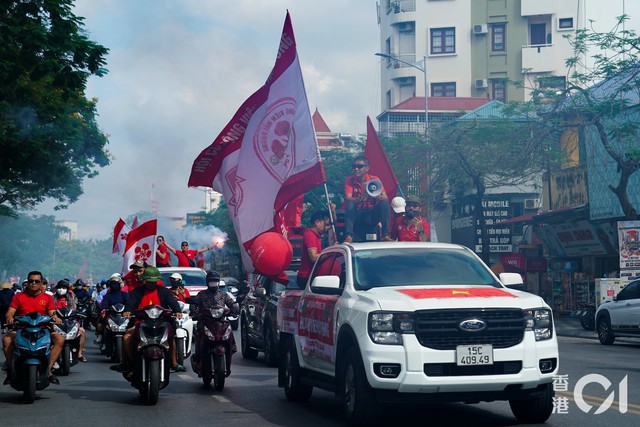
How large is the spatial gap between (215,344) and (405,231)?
3.73 metres

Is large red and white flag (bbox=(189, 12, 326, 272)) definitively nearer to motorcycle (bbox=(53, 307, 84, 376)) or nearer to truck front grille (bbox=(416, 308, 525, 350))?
motorcycle (bbox=(53, 307, 84, 376))

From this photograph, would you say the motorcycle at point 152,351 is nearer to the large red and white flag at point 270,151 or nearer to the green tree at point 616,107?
the large red and white flag at point 270,151

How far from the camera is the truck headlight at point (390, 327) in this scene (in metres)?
9.73

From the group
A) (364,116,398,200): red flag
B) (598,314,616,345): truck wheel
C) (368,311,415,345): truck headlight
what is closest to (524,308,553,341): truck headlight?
(368,311,415,345): truck headlight

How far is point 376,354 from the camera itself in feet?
31.7

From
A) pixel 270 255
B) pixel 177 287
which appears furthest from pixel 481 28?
pixel 270 255

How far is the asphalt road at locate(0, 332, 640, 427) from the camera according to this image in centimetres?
1095

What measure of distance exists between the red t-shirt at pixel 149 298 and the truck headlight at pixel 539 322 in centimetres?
557

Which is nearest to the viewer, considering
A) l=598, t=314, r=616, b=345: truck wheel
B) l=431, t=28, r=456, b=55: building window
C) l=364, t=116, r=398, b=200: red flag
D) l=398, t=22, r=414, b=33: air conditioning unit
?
l=364, t=116, r=398, b=200: red flag

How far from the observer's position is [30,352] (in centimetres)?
1345

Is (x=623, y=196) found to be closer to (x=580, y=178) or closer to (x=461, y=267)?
Answer: (x=580, y=178)

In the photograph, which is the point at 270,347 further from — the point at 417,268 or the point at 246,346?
the point at 417,268

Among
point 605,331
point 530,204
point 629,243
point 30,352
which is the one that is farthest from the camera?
point 530,204

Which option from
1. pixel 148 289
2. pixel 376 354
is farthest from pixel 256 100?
pixel 376 354
